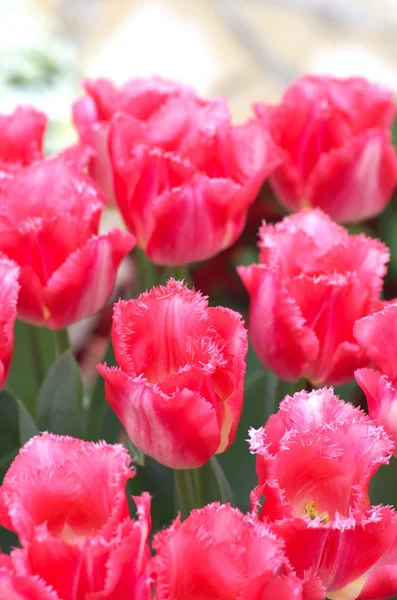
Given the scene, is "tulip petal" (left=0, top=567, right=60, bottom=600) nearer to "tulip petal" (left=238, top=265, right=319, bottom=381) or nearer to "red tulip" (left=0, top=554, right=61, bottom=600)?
"red tulip" (left=0, top=554, right=61, bottom=600)

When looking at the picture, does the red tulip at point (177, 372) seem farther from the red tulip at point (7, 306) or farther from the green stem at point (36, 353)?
the green stem at point (36, 353)

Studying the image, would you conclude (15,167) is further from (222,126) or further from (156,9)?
(156,9)

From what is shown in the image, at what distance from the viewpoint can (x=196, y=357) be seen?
0.25 meters

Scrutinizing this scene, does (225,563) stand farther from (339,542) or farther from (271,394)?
(271,394)

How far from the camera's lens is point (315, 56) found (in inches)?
57.7

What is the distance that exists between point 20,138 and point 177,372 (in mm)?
184

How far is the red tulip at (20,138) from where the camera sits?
1.27 ft

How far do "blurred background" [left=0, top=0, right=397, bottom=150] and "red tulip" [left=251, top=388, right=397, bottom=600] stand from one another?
40.4 inches

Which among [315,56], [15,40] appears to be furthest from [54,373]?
[315,56]

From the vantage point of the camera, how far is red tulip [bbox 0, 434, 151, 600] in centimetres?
21

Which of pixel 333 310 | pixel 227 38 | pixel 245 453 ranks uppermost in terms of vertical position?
pixel 333 310

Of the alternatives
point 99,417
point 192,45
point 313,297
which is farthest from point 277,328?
point 192,45

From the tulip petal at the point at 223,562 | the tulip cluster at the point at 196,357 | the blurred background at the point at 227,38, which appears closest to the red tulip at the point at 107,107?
the tulip cluster at the point at 196,357

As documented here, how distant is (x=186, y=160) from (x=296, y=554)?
0.17m
